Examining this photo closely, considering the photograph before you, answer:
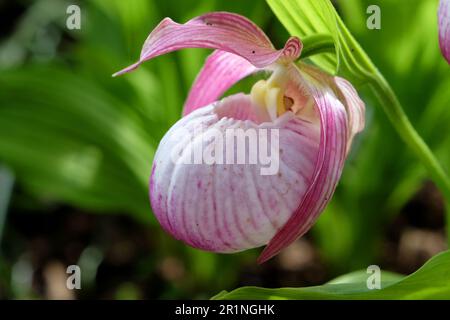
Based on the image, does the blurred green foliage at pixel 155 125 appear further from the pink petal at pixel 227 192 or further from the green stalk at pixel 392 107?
the pink petal at pixel 227 192

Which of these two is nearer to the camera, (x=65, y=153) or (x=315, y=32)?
(x=315, y=32)

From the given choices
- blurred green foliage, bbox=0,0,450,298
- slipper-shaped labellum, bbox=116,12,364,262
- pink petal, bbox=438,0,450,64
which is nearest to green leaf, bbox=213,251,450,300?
slipper-shaped labellum, bbox=116,12,364,262

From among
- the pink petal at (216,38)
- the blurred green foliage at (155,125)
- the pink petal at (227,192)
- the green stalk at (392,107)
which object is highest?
the blurred green foliage at (155,125)

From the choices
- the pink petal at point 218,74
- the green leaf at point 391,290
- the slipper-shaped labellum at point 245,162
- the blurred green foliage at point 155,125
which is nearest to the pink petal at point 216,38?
the slipper-shaped labellum at point 245,162

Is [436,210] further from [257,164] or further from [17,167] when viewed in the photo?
[257,164]

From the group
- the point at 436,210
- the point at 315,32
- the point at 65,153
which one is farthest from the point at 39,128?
the point at 436,210

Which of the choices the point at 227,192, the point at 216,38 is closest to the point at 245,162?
the point at 227,192
